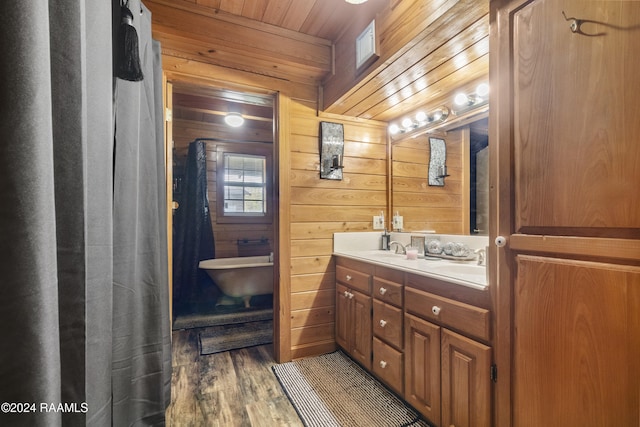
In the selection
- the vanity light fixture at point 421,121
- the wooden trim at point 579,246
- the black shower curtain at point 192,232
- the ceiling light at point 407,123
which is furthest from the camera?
the black shower curtain at point 192,232

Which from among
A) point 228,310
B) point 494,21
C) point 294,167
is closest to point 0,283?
point 494,21

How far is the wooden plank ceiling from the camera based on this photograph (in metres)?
1.36

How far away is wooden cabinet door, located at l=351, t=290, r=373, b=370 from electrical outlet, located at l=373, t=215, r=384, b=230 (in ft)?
2.18

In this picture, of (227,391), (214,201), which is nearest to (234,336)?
(227,391)

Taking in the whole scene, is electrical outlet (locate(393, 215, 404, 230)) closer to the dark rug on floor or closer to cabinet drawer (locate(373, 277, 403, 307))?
cabinet drawer (locate(373, 277, 403, 307))

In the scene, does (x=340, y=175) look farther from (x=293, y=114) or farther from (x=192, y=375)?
(x=192, y=375)

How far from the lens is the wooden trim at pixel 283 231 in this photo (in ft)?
7.02

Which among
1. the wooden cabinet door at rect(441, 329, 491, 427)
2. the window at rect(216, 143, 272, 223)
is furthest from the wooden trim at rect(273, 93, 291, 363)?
the window at rect(216, 143, 272, 223)

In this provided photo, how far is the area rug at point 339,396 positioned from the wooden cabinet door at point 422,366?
0.15 meters

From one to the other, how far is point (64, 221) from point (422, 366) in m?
1.55

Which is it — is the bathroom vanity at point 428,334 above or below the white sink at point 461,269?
below

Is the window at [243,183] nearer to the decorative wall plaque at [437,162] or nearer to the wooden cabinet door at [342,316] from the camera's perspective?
the wooden cabinet door at [342,316]

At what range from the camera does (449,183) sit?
6.79 ft

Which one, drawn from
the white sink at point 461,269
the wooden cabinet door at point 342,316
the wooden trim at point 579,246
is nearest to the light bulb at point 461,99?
the white sink at point 461,269
